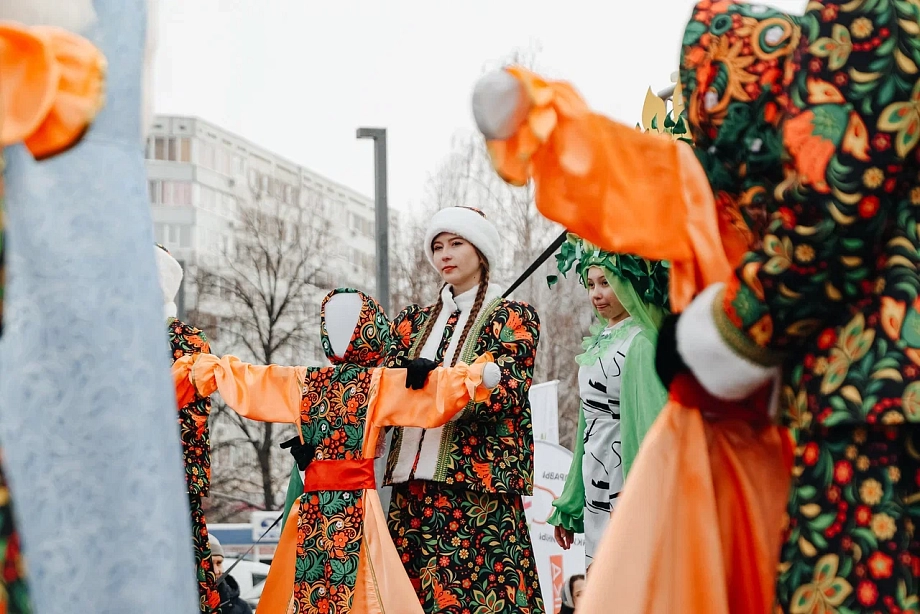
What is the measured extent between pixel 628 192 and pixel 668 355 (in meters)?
0.33

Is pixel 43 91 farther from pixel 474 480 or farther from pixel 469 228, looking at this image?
pixel 469 228

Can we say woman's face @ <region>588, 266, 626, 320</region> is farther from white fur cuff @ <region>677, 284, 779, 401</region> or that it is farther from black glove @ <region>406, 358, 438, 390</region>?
white fur cuff @ <region>677, 284, 779, 401</region>

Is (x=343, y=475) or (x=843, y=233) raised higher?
(x=843, y=233)

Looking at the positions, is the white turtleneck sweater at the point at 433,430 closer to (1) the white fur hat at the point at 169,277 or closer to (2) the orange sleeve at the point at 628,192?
(1) the white fur hat at the point at 169,277

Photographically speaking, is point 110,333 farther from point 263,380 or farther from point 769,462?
point 263,380

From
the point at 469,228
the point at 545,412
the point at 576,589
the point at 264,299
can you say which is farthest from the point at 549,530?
the point at 264,299

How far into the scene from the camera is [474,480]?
480 cm

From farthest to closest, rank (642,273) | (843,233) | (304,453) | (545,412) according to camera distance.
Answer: (545,412) → (304,453) → (642,273) → (843,233)

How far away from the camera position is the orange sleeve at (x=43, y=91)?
1515 mm

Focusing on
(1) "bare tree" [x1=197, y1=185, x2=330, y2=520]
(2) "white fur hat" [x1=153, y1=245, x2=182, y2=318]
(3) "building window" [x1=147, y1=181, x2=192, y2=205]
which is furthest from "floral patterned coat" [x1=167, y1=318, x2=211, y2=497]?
(3) "building window" [x1=147, y1=181, x2=192, y2=205]

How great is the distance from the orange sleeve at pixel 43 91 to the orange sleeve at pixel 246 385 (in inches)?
152

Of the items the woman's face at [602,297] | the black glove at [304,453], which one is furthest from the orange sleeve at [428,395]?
the woman's face at [602,297]

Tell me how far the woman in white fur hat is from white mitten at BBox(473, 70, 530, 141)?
2720mm

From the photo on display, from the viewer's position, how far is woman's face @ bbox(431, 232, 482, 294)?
5242 mm
